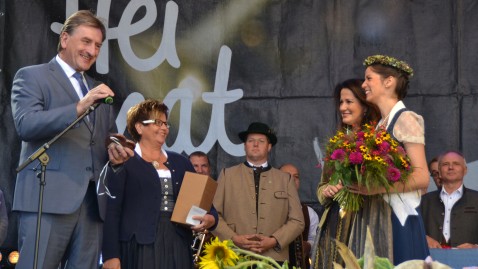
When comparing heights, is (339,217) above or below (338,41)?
below

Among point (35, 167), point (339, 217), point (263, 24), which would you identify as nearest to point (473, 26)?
point (263, 24)

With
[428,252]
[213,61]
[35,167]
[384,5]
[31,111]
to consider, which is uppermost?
[384,5]

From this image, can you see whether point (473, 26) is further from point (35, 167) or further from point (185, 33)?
point (35, 167)

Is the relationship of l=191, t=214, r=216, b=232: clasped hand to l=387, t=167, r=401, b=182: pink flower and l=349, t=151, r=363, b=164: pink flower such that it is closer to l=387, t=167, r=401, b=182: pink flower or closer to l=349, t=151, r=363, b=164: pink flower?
l=349, t=151, r=363, b=164: pink flower

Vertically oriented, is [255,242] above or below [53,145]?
below

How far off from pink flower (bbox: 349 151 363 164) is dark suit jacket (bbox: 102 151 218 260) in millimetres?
1298

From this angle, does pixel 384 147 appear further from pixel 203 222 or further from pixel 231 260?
pixel 231 260

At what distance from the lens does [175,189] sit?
203 inches

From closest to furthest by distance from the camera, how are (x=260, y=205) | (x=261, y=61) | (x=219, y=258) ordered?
(x=219, y=258) → (x=260, y=205) → (x=261, y=61)

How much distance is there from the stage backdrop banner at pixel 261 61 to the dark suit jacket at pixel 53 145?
2.82 m

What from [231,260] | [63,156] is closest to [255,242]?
[63,156]

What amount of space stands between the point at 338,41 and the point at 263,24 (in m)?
0.61

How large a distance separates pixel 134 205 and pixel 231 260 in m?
3.20

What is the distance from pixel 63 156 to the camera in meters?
4.13
